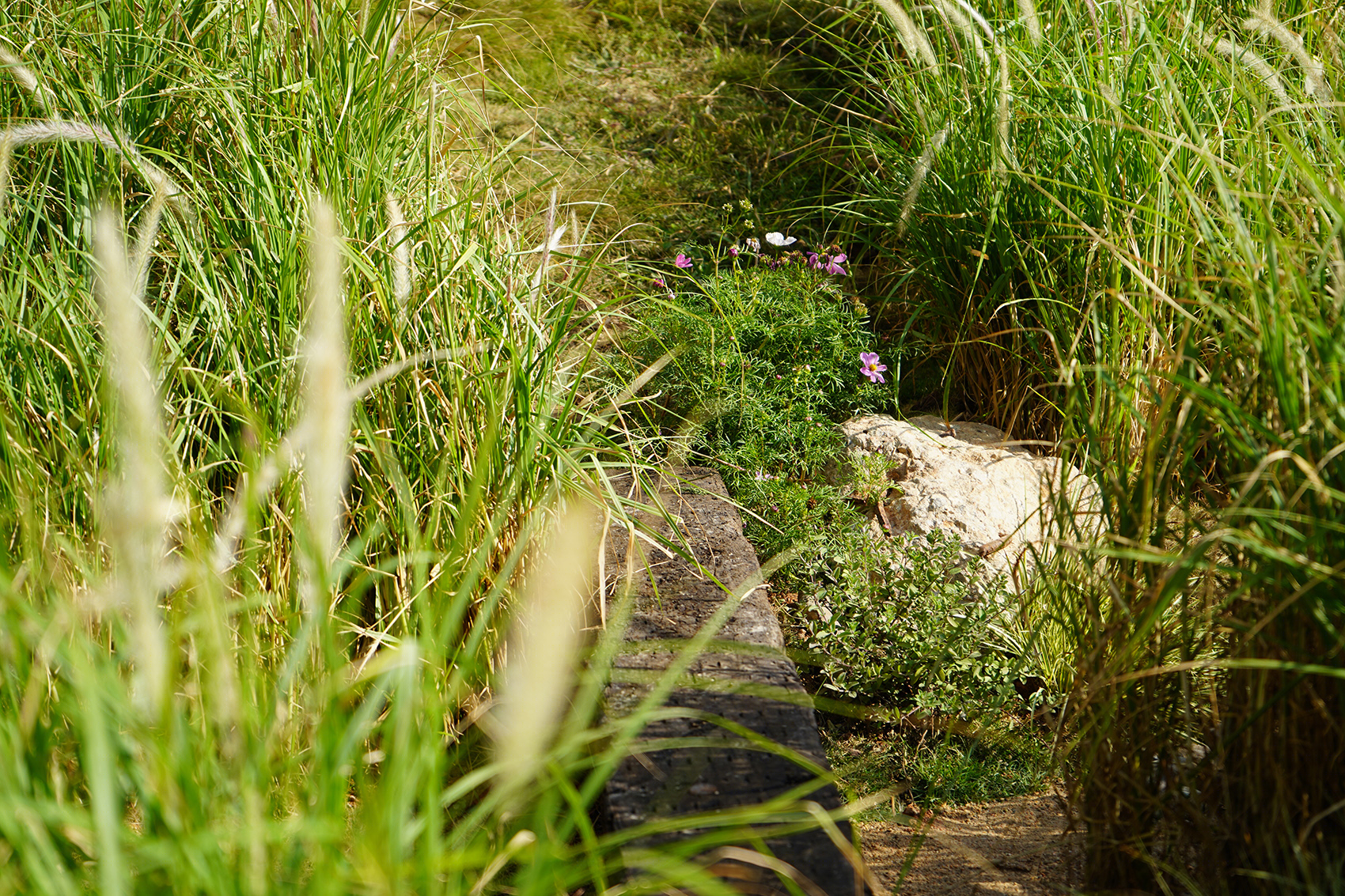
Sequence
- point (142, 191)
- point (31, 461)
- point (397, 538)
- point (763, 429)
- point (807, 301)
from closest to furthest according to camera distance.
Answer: point (31, 461) → point (397, 538) → point (142, 191) → point (763, 429) → point (807, 301)

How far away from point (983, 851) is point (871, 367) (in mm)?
1695

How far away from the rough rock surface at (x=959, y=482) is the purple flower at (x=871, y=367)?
15cm

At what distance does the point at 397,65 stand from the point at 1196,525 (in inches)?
87.3

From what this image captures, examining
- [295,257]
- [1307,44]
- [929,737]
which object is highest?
[1307,44]

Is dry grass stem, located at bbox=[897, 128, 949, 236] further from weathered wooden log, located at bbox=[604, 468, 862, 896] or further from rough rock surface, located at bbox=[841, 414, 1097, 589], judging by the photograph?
weathered wooden log, located at bbox=[604, 468, 862, 896]

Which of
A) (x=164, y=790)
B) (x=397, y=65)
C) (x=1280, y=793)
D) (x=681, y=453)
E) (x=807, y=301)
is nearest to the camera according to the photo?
(x=164, y=790)

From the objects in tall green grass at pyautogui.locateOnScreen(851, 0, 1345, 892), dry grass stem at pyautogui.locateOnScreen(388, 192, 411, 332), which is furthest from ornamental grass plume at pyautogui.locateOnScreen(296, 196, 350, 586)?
dry grass stem at pyautogui.locateOnScreen(388, 192, 411, 332)

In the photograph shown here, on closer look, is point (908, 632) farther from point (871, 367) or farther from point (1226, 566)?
point (1226, 566)

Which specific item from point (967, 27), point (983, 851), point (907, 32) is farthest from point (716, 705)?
point (967, 27)

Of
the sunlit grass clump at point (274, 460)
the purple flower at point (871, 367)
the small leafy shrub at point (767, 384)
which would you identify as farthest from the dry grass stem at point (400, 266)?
the purple flower at point (871, 367)

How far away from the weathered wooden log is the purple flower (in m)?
0.96

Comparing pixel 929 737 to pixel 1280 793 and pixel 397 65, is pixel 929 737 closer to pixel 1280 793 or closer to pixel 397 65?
pixel 1280 793

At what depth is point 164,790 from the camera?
0.96m

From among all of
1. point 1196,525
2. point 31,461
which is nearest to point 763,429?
point 1196,525
